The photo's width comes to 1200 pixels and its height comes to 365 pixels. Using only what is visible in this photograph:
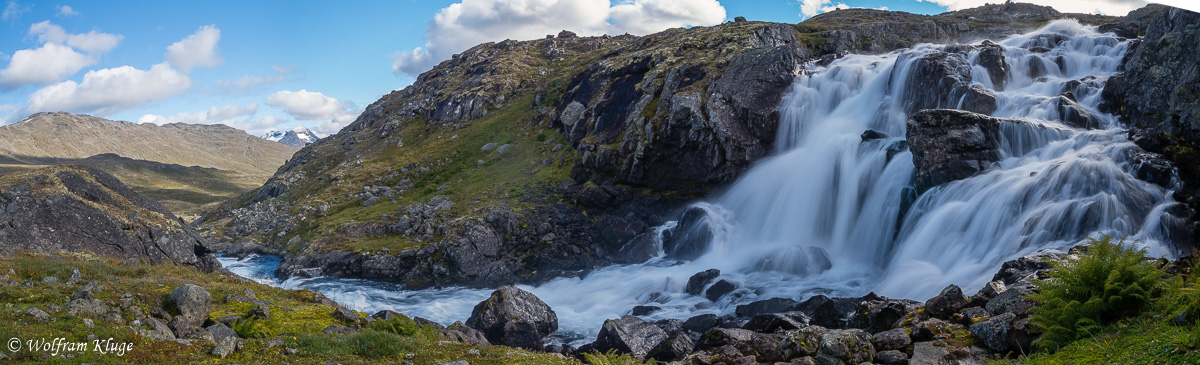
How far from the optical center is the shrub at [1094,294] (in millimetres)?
9828

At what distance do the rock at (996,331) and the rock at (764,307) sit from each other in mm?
12033

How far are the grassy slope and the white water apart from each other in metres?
12.2

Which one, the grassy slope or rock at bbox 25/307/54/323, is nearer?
the grassy slope

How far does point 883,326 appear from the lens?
50.9ft

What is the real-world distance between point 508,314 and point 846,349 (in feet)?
49.9

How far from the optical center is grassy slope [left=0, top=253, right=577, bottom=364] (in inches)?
428

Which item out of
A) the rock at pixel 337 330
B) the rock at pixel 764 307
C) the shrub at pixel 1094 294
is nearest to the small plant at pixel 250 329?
the rock at pixel 337 330

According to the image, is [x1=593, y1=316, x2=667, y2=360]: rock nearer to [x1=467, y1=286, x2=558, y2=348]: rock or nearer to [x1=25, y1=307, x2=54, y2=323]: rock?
[x1=467, y1=286, x2=558, y2=348]: rock

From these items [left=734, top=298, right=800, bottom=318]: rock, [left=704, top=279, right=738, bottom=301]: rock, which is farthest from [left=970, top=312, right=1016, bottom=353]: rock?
[left=704, top=279, right=738, bottom=301]: rock

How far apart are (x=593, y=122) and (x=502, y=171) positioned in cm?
1004

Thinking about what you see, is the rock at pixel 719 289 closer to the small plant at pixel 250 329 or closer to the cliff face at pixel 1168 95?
the cliff face at pixel 1168 95

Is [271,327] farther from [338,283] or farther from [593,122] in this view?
[593,122]

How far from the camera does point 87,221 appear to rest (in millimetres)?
22969

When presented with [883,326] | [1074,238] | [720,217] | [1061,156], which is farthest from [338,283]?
[1061,156]
